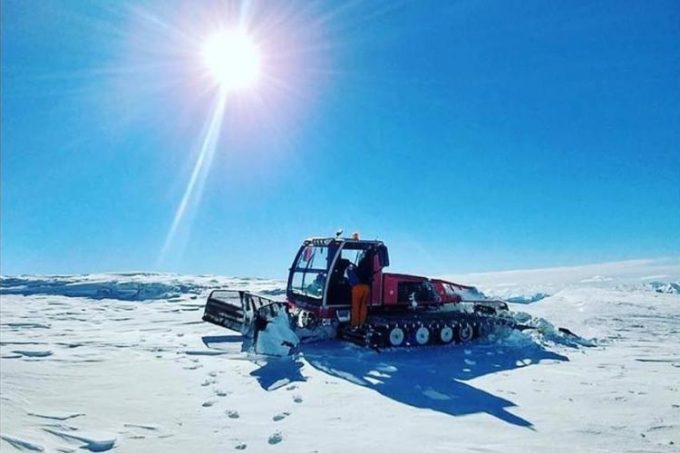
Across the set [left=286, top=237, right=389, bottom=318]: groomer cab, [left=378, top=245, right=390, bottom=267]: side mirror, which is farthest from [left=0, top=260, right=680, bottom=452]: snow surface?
[left=378, top=245, right=390, bottom=267]: side mirror

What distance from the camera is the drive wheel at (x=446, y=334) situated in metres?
12.2

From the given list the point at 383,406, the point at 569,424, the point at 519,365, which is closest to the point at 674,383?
the point at 519,365

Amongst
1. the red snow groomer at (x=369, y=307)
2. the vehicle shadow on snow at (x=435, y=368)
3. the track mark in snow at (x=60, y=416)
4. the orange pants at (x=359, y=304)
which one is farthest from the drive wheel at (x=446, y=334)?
the track mark in snow at (x=60, y=416)

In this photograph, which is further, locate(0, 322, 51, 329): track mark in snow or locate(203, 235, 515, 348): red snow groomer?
locate(0, 322, 51, 329): track mark in snow

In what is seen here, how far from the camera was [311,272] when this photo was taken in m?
12.4

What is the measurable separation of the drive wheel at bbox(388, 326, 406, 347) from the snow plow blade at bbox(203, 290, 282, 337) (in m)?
2.59

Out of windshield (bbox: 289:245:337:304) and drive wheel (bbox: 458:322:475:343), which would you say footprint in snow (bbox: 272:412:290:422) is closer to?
windshield (bbox: 289:245:337:304)

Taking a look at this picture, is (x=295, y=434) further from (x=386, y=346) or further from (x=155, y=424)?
(x=386, y=346)

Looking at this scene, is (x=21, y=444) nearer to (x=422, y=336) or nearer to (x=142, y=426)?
(x=142, y=426)

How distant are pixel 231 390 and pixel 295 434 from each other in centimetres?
226

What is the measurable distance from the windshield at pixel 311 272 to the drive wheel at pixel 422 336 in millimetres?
2395

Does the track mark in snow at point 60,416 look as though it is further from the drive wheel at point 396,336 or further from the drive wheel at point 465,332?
the drive wheel at point 465,332

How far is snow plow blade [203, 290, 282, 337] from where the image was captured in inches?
433

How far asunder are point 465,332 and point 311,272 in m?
4.11
